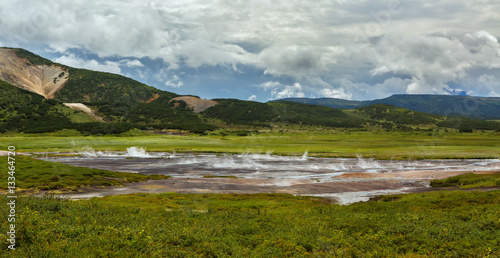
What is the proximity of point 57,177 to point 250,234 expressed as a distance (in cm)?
5103

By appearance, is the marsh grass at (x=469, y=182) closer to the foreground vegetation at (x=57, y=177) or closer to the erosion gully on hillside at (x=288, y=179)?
the erosion gully on hillside at (x=288, y=179)

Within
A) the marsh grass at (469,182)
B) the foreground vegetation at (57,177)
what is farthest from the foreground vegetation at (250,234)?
the foreground vegetation at (57,177)

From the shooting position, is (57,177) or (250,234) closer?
(250,234)

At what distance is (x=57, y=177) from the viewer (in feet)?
199

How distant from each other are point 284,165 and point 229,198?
169 ft

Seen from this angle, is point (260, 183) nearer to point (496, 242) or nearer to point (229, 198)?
A: point (229, 198)

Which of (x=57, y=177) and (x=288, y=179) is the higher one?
(x=57, y=177)

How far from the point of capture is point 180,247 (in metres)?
19.3

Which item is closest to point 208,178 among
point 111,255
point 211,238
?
point 211,238

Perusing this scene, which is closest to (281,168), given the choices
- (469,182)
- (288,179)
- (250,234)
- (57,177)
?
(288,179)

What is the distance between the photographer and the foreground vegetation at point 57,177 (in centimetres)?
5525

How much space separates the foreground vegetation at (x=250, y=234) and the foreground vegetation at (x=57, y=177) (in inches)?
1158

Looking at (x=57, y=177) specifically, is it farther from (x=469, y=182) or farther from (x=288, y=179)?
(x=469, y=182)

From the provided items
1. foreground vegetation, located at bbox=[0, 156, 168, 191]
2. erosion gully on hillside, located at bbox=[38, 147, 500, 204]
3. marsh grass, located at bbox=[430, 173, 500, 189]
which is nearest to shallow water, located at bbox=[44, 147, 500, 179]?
erosion gully on hillside, located at bbox=[38, 147, 500, 204]
